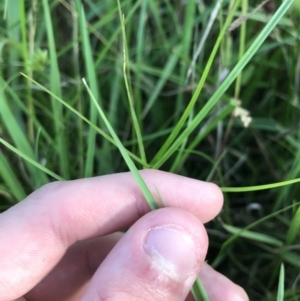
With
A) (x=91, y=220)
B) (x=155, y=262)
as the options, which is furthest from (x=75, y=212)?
(x=155, y=262)

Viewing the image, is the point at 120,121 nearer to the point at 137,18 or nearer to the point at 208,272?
the point at 137,18

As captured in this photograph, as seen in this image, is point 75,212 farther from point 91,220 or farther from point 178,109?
point 178,109

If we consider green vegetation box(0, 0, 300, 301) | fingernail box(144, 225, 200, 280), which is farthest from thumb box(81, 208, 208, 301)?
green vegetation box(0, 0, 300, 301)

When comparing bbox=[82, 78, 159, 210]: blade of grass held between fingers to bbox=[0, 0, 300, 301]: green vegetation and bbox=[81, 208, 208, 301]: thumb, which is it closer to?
bbox=[81, 208, 208, 301]: thumb

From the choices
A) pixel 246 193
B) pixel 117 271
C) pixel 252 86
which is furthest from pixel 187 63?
pixel 117 271

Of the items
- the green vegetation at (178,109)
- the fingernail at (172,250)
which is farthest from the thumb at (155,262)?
the green vegetation at (178,109)

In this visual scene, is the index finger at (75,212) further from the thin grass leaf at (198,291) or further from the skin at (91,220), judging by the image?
the thin grass leaf at (198,291)
